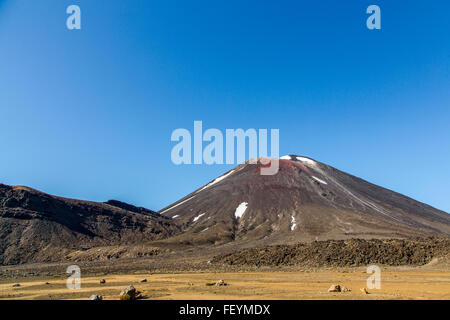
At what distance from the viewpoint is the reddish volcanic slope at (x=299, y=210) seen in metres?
88.1

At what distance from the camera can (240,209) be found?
117 metres

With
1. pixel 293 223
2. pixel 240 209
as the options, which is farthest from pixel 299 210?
pixel 240 209

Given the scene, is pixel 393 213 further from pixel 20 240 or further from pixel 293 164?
pixel 20 240

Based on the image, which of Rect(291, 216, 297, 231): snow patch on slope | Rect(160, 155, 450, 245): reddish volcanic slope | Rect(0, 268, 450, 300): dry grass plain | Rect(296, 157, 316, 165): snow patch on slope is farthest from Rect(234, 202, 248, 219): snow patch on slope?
Rect(0, 268, 450, 300): dry grass plain

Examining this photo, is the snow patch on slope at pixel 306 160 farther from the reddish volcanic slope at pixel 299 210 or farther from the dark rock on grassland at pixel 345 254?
the dark rock on grassland at pixel 345 254

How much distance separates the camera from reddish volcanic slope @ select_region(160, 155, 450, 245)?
289ft

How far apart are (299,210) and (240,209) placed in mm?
20668

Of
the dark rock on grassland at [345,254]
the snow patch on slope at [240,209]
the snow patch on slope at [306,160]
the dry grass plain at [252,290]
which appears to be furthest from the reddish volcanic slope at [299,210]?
the dry grass plain at [252,290]

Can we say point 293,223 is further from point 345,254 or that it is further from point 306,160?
point 306,160

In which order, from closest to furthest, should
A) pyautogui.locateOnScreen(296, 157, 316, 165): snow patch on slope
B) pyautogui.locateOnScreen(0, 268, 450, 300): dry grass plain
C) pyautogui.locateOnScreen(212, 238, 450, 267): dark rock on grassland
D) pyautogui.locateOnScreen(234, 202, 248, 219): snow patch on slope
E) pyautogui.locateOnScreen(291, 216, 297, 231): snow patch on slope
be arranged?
pyautogui.locateOnScreen(0, 268, 450, 300): dry grass plain
pyautogui.locateOnScreen(212, 238, 450, 267): dark rock on grassland
pyautogui.locateOnScreen(291, 216, 297, 231): snow patch on slope
pyautogui.locateOnScreen(234, 202, 248, 219): snow patch on slope
pyautogui.locateOnScreen(296, 157, 316, 165): snow patch on slope

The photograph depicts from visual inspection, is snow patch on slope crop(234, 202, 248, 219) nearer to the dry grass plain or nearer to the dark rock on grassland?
the dark rock on grassland

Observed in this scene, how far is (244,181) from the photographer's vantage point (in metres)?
143
